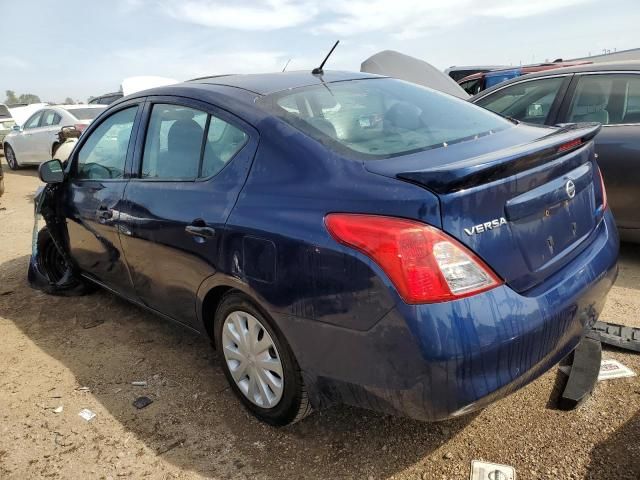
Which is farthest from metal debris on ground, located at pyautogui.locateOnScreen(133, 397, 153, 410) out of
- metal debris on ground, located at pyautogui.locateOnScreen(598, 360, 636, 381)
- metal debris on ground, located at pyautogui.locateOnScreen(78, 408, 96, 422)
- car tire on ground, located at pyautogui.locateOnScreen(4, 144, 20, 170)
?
car tire on ground, located at pyautogui.locateOnScreen(4, 144, 20, 170)

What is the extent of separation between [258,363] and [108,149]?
187 centimetres

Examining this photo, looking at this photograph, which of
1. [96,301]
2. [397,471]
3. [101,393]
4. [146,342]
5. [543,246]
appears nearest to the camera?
[543,246]

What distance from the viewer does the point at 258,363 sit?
2385 millimetres

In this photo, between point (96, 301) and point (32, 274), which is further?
point (32, 274)

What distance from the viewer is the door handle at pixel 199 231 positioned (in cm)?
238

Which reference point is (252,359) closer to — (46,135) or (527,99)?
(527,99)

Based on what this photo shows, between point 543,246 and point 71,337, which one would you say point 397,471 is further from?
point 71,337

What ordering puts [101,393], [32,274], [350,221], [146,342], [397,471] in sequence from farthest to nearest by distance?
[32,274] → [146,342] → [101,393] → [397,471] → [350,221]

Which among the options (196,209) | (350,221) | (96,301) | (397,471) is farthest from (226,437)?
(96,301)

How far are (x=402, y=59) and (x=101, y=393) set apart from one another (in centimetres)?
768

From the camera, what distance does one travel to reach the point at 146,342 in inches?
135

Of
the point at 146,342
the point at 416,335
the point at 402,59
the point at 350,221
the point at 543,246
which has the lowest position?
the point at 146,342

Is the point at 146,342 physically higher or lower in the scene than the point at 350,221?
lower

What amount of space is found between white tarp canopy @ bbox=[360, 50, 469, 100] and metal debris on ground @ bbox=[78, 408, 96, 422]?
6.94 m
